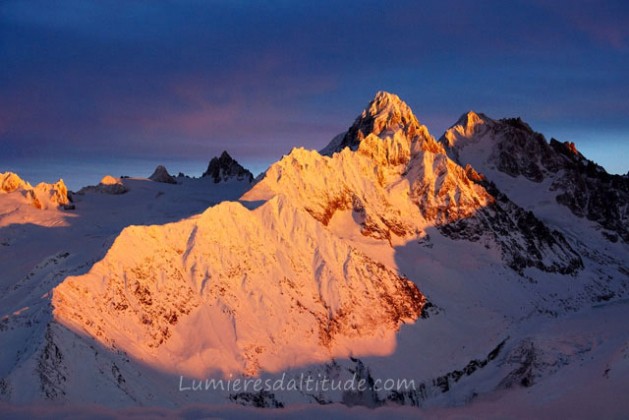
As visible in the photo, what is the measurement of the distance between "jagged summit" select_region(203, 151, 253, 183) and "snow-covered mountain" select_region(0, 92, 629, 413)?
44.2m

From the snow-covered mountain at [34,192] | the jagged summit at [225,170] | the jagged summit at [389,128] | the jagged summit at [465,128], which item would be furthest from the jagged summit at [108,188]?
the jagged summit at [465,128]

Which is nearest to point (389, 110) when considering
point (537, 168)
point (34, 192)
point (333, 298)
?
point (537, 168)

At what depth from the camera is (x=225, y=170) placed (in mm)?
166625

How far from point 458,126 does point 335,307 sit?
8836cm

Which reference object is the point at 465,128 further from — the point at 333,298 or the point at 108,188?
the point at 333,298

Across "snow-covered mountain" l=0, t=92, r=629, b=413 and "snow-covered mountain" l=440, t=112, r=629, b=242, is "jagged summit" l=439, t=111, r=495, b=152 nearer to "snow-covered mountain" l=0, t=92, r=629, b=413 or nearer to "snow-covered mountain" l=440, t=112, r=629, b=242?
"snow-covered mountain" l=440, t=112, r=629, b=242

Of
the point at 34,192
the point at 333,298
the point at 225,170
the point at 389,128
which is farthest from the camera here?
the point at 225,170

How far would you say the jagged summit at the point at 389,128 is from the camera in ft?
374

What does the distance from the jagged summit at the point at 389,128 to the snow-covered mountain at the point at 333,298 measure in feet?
1.85

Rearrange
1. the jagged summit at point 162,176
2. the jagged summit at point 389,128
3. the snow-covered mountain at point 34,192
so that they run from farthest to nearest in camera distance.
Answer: the jagged summit at point 162,176, the snow-covered mountain at point 34,192, the jagged summit at point 389,128

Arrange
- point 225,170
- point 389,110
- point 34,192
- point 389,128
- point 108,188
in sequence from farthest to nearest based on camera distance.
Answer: point 225,170, point 108,188, point 389,110, point 389,128, point 34,192

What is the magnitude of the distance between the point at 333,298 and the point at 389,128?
186 ft

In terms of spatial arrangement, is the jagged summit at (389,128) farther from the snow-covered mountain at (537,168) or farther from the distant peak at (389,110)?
the snow-covered mountain at (537,168)

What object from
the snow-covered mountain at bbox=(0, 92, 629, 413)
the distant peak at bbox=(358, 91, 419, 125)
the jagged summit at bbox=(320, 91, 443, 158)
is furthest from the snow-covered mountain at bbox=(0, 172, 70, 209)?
the distant peak at bbox=(358, 91, 419, 125)
